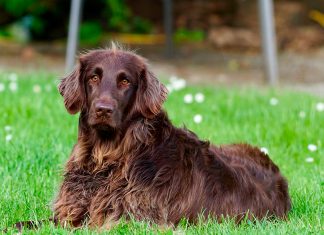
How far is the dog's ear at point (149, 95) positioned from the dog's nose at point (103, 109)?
236 millimetres

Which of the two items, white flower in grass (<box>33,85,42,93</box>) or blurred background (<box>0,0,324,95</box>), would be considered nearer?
white flower in grass (<box>33,85,42,93</box>)

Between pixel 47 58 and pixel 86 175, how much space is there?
7.45 meters

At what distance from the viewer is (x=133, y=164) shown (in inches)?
166

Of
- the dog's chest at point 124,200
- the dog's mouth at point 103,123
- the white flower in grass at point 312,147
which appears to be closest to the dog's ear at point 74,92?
the dog's mouth at point 103,123

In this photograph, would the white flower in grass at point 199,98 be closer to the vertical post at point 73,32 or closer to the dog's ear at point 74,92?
the vertical post at point 73,32

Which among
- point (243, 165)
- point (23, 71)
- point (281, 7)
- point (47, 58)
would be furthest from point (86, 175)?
point (281, 7)

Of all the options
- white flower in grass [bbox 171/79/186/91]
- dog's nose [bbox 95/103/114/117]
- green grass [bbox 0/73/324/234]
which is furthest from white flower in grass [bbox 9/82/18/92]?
dog's nose [bbox 95/103/114/117]

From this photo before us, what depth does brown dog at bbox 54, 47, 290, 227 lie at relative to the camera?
4.17 m

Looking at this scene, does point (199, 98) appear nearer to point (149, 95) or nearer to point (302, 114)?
point (302, 114)

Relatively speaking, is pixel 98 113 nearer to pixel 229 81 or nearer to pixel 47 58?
pixel 229 81

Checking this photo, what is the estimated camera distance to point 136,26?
43.6 feet

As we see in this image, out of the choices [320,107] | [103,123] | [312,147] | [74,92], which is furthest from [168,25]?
[103,123]

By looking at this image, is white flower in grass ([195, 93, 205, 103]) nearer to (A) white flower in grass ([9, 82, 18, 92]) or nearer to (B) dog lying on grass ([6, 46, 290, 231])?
(A) white flower in grass ([9, 82, 18, 92])

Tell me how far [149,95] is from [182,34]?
9233mm
